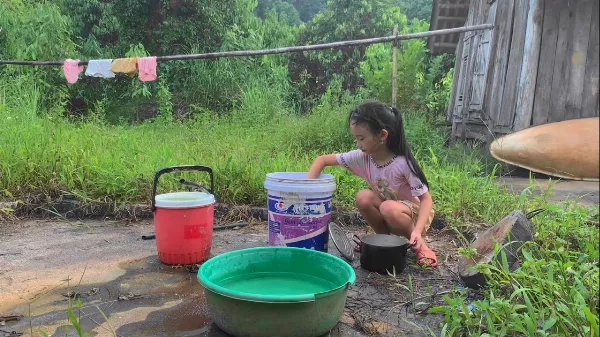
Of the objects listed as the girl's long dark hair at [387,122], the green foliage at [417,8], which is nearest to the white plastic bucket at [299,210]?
the girl's long dark hair at [387,122]

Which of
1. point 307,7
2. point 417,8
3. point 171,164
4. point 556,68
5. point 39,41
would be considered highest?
point 307,7

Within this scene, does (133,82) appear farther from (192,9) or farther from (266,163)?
(266,163)

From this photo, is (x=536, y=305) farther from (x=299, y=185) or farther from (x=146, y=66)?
(x=146, y=66)

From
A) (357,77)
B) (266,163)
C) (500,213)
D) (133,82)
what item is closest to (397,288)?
(500,213)

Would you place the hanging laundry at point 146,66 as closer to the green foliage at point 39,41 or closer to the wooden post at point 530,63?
the green foliage at point 39,41

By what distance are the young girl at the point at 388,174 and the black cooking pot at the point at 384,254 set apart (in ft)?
0.30

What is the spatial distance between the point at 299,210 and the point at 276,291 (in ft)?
1.79

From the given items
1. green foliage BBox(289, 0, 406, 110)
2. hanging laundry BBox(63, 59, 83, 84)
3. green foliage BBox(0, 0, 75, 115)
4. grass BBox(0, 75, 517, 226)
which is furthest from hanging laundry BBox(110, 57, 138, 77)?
green foliage BBox(289, 0, 406, 110)

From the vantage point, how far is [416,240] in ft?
7.92

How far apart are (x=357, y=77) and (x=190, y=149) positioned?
9.51 metres

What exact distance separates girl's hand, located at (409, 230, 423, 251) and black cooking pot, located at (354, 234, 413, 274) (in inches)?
1.2

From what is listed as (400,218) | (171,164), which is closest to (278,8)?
(171,164)

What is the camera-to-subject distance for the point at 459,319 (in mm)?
1632

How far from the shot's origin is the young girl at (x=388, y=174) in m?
2.55
